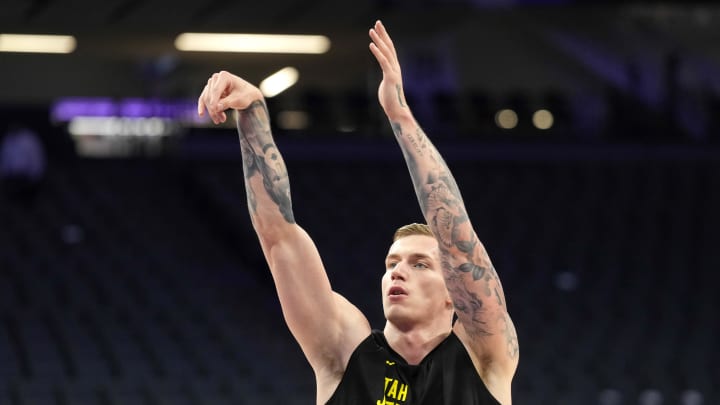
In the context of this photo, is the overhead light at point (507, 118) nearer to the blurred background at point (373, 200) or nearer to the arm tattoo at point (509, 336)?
the blurred background at point (373, 200)

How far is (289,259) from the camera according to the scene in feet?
10.8

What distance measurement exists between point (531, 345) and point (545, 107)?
5.06m

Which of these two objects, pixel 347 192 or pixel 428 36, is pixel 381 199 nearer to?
pixel 347 192

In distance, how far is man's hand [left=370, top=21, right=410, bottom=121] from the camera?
327cm

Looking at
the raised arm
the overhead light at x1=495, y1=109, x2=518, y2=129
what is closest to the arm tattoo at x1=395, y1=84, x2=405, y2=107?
the raised arm

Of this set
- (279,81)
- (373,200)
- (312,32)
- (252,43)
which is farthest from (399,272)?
(279,81)

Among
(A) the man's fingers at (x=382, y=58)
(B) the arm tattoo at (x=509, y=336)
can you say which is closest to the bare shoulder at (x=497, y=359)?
(B) the arm tattoo at (x=509, y=336)

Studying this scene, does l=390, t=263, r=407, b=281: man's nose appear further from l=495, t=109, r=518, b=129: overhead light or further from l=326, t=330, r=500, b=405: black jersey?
l=495, t=109, r=518, b=129: overhead light

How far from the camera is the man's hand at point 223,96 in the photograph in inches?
123

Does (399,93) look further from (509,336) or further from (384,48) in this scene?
(509,336)

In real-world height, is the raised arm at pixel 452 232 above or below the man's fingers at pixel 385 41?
below

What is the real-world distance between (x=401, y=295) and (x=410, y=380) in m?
0.25

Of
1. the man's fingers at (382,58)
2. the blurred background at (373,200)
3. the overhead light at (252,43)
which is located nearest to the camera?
the man's fingers at (382,58)

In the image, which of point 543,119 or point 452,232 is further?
point 543,119
